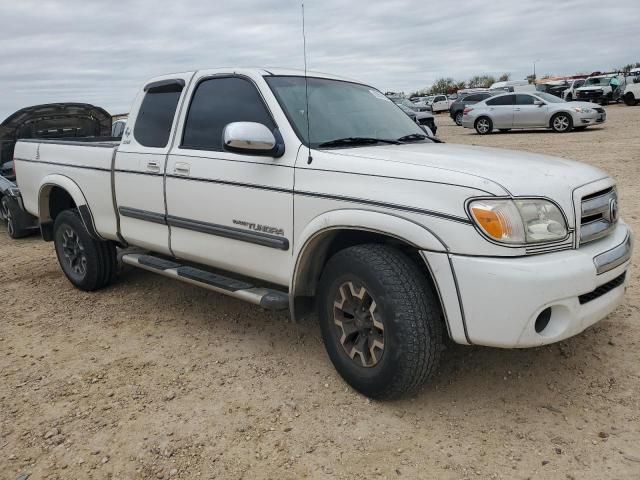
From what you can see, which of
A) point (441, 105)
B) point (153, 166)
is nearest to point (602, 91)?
point (441, 105)

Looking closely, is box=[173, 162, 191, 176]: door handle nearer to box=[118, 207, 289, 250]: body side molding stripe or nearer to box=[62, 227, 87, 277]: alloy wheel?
box=[118, 207, 289, 250]: body side molding stripe

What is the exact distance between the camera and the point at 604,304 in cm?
288

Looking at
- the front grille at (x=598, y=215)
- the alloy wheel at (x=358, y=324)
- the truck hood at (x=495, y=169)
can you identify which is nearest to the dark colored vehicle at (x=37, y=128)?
the truck hood at (x=495, y=169)

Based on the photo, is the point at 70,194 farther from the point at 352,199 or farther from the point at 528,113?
the point at 528,113

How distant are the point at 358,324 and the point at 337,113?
146 cm

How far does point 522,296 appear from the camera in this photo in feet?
8.36

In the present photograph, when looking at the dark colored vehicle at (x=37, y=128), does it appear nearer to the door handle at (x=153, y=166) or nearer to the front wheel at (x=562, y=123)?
the door handle at (x=153, y=166)

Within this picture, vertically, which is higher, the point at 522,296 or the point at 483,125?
the point at 483,125

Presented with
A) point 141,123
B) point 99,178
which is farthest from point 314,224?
point 99,178

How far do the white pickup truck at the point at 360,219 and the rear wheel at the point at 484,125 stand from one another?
16617 millimetres

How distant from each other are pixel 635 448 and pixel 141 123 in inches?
156

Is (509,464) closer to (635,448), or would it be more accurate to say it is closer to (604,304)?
(635,448)

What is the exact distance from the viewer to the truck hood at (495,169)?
2.70 m

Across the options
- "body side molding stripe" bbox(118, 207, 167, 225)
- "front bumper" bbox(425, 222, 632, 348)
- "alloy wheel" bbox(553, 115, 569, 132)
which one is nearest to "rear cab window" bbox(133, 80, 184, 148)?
"body side molding stripe" bbox(118, 207, 167, 225)
